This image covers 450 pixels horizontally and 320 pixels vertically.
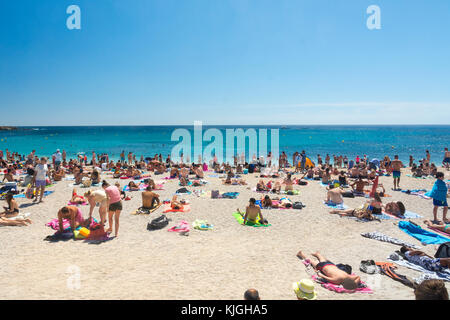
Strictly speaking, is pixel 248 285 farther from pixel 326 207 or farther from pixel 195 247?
pixel 326 207

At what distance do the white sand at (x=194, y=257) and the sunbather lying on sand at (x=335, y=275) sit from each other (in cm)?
21

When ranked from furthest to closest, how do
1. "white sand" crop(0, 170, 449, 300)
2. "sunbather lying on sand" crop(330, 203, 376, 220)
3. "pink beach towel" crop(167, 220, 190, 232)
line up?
"sunbather lying on sand" crop(330, 203, 376, 220) < "pink beach towel" crop(167, 220, 190, 232) < "white sand" crop(0, 170, 449, 300)

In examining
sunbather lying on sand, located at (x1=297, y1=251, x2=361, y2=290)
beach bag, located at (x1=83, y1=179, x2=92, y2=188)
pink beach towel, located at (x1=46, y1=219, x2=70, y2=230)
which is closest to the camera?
sunbather lying on sand, located at (x1=297, y1=251, x2=361, y2=290)

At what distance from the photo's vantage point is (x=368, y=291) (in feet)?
14.2

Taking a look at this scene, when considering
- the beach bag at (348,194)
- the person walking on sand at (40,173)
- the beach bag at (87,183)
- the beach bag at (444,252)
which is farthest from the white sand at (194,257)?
the beach bag at (87,183)

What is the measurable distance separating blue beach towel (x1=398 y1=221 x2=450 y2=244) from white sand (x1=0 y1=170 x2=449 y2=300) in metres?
0.24

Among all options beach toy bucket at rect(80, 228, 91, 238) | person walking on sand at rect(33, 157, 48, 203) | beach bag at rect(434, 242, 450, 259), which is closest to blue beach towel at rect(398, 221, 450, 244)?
beach bag at rect(434, 242, 450, 259)

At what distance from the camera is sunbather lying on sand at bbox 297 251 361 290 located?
436cm

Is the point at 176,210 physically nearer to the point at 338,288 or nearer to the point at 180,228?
the point at 180,228

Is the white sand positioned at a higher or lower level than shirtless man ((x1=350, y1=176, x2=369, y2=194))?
lower

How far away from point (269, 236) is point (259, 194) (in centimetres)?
500

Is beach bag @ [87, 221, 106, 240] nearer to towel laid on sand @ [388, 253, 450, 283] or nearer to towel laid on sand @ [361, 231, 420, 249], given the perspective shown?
towel laid on sand @ [388, 253, 450, 283]
